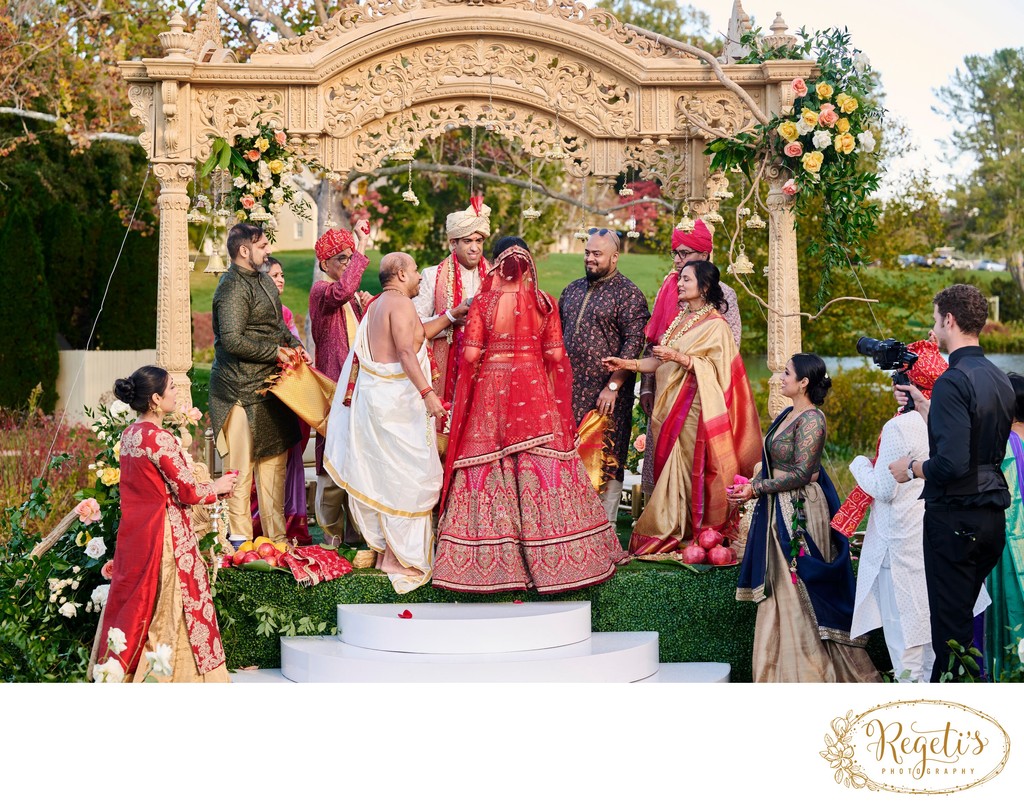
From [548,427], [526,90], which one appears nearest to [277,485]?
[548,427]

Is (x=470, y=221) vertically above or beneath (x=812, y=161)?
beneath

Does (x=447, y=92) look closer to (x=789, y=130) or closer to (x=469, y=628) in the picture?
(x=789, y=130)

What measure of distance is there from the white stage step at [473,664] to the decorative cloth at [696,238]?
2346 mm

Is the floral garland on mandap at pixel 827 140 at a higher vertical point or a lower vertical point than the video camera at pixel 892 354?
higher

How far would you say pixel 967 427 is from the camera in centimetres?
499

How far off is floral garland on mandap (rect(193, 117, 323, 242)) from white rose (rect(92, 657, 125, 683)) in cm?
311

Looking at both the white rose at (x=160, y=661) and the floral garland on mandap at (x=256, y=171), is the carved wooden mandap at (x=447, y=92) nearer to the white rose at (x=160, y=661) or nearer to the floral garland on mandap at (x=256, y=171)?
the floral garland on mandap at (x=256, y=171)

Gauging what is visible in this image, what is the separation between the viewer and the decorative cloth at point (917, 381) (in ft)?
18.2

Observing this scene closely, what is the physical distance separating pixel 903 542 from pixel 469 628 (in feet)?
6.44

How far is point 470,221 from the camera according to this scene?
7.03m

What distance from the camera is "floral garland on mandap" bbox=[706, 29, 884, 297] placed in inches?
274

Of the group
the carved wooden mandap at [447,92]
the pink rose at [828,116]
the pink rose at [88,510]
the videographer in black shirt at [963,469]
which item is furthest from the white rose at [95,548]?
the pink rose at [828,116]

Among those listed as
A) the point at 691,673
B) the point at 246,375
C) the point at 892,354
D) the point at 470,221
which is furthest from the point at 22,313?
the point at 892,354

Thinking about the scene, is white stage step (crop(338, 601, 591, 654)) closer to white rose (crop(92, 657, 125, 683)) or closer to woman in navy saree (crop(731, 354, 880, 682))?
woman in navy saree (crop(731, 354, 880, 682))
